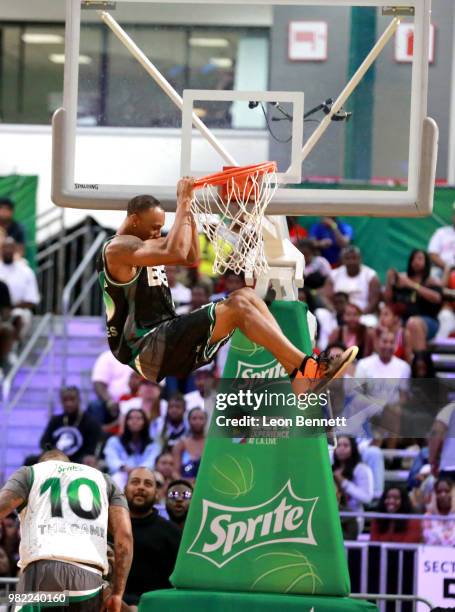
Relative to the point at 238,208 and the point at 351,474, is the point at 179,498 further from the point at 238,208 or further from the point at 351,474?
the point at 238,208

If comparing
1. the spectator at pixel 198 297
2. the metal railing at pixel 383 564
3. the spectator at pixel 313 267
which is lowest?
the metal railing at pixel 383 564

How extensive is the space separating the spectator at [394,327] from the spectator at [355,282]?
1.51ft

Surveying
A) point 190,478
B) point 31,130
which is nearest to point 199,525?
point 190,478

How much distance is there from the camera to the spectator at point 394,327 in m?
15.0

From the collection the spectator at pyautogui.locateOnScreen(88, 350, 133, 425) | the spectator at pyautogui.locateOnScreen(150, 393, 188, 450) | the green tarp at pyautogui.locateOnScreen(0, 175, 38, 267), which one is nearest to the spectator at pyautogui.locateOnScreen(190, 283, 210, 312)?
the spectator at pyautogui.locateOnScreen(88, 350, 133, 425)

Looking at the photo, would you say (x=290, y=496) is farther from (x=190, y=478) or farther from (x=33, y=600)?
(x=190, y=478)

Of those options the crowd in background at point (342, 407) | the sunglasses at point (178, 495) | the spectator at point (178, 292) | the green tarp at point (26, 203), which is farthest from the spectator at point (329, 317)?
the sunglasses at point (178, 495)

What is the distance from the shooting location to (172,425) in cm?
1415

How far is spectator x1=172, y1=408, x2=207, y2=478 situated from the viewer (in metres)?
13.4

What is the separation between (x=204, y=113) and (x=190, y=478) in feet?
15.6

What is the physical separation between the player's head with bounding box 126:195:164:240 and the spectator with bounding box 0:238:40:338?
855 centimetres

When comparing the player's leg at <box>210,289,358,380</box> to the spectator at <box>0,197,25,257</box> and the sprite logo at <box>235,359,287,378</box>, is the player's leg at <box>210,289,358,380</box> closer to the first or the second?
the sprite logo at <box>235,359,287,378</box>

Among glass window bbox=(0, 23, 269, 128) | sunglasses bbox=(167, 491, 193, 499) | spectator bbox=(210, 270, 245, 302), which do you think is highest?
glass window bbox=(0, 23, 269, 128)

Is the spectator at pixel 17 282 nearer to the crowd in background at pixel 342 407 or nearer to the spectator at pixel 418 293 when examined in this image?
the crowd in background at pixel 342 407
